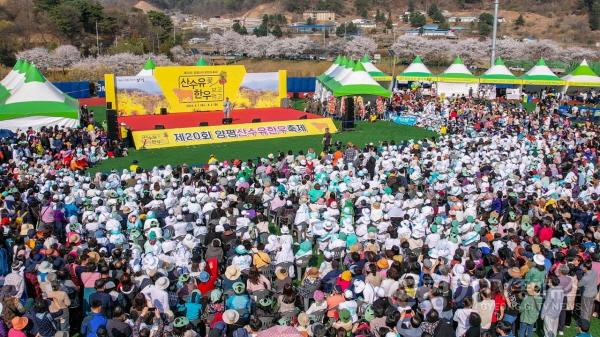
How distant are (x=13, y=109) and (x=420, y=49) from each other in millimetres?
56108

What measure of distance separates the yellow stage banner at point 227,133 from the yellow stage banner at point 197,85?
619 centimetres

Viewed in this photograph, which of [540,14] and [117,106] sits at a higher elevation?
[540,14]

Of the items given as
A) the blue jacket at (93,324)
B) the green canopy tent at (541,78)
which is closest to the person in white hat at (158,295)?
the blue jacket at (93,324)

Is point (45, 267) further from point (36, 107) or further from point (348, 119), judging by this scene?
point (348, 119)

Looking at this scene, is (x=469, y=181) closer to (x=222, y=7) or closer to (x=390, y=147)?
(x=390, y=147)

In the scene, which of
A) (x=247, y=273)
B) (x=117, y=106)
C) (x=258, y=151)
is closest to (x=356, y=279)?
(x=247, y=273)

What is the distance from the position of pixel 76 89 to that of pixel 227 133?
22094mm

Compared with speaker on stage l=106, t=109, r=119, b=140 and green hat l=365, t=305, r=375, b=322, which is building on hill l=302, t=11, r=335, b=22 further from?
green hat l=365, t=305, r=375, b=322

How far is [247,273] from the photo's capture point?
8.50 meters

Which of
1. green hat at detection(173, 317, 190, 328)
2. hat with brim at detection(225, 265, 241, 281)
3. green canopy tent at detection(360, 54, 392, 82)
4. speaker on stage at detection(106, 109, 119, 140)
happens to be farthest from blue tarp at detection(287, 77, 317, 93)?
green hat at detection(173, 317, 190, 328)

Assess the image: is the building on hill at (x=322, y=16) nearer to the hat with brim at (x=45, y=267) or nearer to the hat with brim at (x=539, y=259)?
the hat with brim at (x=539, y=259)

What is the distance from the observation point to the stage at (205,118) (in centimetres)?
2706

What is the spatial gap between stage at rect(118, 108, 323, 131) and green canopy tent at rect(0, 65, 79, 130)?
301 cm

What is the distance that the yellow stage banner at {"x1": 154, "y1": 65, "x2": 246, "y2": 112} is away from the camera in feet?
95.6
